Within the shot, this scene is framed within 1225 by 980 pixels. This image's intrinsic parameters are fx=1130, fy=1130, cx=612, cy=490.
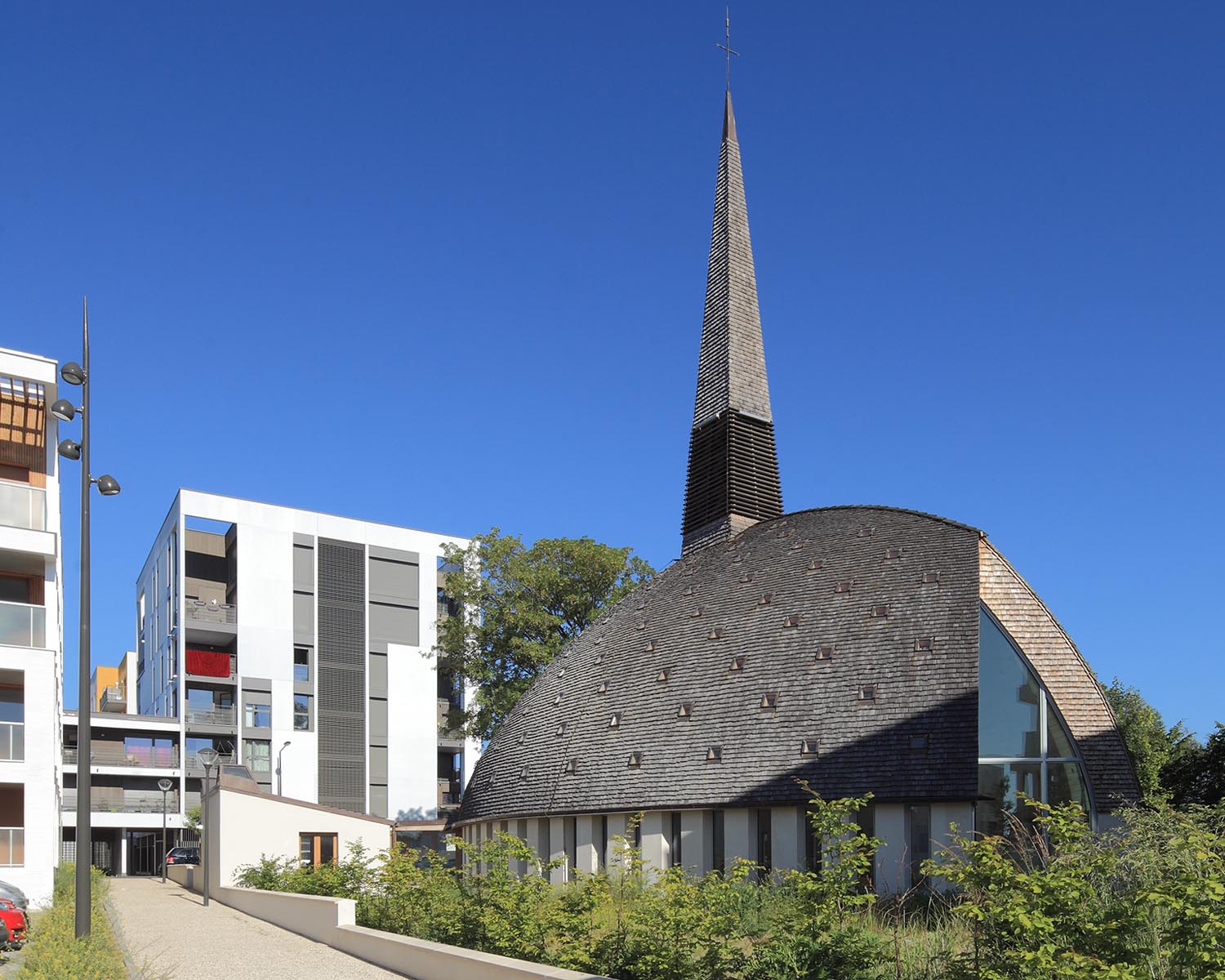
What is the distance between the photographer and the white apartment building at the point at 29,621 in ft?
96.3

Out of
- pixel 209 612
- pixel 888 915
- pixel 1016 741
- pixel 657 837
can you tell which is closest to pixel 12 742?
pixel 657 837

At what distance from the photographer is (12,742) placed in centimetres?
2959

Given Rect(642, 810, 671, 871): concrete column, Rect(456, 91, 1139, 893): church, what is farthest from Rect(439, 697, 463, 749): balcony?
Rect(642, 810, 671, 871): concrete column

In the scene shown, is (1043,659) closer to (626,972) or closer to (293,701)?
(626,972)

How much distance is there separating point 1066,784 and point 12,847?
2585 centimetres

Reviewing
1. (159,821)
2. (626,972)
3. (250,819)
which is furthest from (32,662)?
(159,821)

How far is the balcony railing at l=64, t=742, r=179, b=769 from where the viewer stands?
62.4m

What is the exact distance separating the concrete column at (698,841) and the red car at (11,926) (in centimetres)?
1395

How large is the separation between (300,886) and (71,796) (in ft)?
117

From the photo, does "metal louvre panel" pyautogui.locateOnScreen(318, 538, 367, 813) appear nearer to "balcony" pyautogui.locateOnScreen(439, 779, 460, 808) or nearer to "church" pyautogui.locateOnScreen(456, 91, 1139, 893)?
"balcony" pyautogui.locateOnScreen(439, 779, 460, 808)

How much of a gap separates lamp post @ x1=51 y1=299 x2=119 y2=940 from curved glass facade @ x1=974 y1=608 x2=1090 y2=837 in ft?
55.0

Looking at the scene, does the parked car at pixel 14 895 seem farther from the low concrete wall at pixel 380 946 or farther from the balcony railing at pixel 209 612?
the balcony railing at pixel 209 612

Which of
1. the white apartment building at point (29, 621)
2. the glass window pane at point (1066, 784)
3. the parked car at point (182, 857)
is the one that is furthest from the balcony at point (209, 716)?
the glass window pane at point (1066, 784)

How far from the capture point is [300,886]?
28.6 meters
